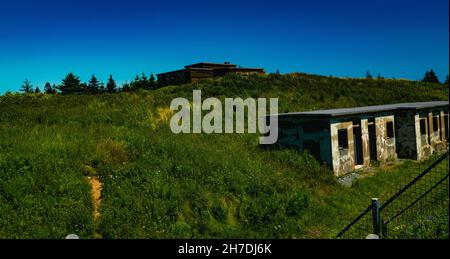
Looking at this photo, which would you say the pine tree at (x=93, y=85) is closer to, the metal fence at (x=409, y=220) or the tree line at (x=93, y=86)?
the tree line at (x=93, y=86)

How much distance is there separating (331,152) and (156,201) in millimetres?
9646

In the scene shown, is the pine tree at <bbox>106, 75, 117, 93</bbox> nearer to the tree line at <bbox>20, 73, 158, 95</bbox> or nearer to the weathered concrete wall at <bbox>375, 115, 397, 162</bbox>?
the tree line at <bbox>20, 73, 158, 95</bbox>

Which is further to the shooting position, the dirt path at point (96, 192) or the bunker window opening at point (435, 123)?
the bunker window opening at point (435, 123)

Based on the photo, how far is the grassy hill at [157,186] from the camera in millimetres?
9766

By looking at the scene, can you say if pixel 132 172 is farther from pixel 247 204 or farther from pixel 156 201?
pixel 247 204

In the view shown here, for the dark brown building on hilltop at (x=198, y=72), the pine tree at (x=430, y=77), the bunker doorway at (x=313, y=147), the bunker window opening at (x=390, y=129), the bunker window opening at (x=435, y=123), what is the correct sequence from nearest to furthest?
the bunker doorway at (x=313, y=147) < the bunker window opening at (x=390, y=129) < the bunker window opening at (x=435, y=123) < the dark brown building on hilltop at (x=198, y=72) < the pine tree at (x=430, y=77)

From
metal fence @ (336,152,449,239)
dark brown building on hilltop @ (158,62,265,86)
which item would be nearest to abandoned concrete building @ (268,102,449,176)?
metal fence @ (336,152,449,239)

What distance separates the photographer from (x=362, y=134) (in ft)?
63.9

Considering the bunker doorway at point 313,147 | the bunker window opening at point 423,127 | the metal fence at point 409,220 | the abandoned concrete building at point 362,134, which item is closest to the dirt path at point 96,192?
the metal fence at point 409,220

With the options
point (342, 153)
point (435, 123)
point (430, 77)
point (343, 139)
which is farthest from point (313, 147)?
point (430, 77)

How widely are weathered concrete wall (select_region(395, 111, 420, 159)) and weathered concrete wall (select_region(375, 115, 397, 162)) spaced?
71 cm

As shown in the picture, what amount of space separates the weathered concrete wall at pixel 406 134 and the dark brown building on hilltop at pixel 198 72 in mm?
26207

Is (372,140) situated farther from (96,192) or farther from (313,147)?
(96,192)

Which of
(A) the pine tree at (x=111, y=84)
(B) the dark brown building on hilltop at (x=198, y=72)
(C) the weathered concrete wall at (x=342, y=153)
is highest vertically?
(A) the pine tree at (x=111, y=84)
